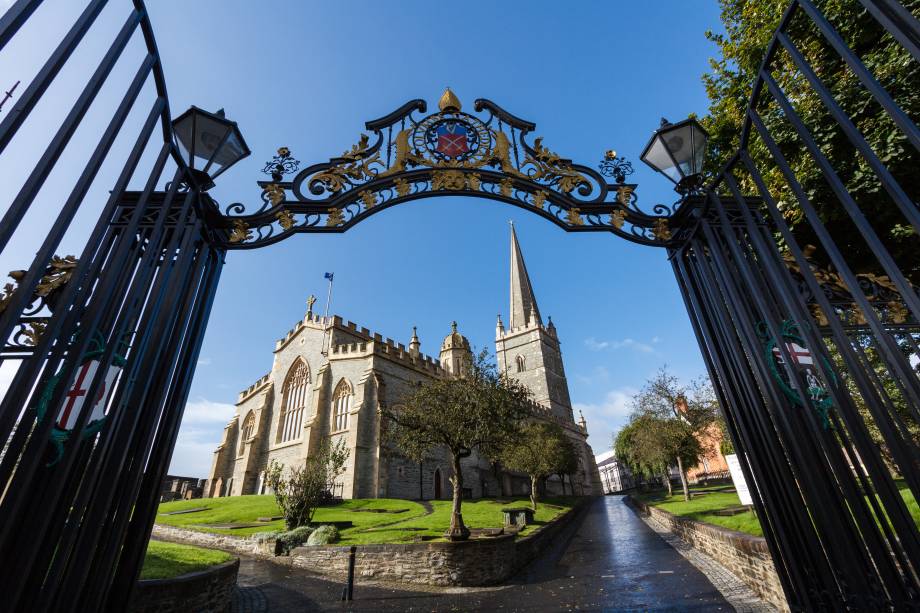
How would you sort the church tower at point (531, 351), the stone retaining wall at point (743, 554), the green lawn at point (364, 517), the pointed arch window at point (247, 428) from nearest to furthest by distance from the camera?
the stone retaining wall at point (743, 554) < the green lawn at point (364, 517) < the pointed arch window at point (247, 428) < the church tower at point (531, 351)

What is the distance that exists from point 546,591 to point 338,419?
72.1 ft

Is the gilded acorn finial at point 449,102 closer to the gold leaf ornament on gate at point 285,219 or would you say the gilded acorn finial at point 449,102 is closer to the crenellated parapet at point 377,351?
the gold leaf ornament on gate at point 285,219

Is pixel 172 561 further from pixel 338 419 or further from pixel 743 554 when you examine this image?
pixel 338 419

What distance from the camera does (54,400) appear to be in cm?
221

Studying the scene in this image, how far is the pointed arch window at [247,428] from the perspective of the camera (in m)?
34.1

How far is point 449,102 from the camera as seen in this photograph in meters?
5.21

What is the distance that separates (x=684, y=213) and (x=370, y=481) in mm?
25255

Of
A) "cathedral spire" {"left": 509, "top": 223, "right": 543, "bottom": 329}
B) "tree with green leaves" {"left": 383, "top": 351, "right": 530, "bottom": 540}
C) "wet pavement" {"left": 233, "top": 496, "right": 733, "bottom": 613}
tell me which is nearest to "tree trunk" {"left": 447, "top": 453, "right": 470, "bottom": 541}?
"tree with green leaves" {"left": 383, "top": 351, "right": 530, "bottom": 540}

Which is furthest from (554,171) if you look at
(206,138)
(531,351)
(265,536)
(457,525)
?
(531,351)

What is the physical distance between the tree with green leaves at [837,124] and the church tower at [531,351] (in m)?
46.8

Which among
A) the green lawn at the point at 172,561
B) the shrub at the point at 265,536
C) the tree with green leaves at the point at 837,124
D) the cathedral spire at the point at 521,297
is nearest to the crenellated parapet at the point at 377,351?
the shrub at the point at 265,536

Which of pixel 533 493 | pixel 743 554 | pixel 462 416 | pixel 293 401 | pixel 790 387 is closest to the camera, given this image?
pixel 790 387

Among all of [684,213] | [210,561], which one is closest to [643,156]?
[684,213]

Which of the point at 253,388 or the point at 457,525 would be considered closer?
the point at 457,525
